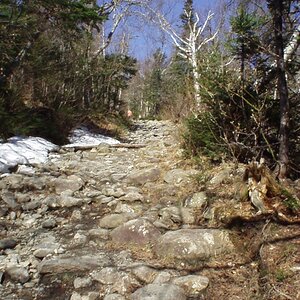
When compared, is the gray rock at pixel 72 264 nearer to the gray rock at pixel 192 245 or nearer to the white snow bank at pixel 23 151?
the gray rock at pixel 192 245

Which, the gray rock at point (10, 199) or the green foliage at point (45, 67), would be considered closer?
the gray rock at point (10, 199)

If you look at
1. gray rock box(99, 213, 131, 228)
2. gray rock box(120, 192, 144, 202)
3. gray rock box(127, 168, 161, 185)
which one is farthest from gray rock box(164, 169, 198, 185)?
gray rock box(99, 213, 131, 228)

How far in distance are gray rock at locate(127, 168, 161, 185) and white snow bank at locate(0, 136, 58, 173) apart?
6.60 feet

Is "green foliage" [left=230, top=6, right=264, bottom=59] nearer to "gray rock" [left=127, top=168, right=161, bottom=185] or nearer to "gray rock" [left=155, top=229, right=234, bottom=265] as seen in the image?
"gray rock" [left=127, top=168, right=161, bottom=185]

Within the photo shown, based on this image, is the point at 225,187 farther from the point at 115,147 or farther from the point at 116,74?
the point at 116,74

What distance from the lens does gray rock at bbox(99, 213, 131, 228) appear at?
357 cm

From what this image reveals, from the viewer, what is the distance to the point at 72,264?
2.76m

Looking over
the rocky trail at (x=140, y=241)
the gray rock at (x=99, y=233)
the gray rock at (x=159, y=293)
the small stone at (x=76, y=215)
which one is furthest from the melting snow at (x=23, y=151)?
the gray rock at (x=159, y=293)

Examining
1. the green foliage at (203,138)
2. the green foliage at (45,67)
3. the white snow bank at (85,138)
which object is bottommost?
the white snow bank at (85,138)

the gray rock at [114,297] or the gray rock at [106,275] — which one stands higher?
the gray rock at [106,275]

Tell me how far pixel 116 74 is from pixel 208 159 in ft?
30.6

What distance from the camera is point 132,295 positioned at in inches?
92.7

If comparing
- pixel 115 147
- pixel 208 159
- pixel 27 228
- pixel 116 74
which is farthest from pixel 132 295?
pixel 116 74

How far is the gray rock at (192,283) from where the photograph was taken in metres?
2.40
